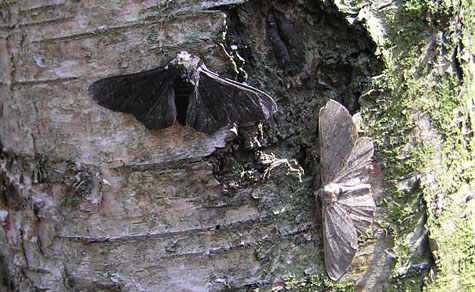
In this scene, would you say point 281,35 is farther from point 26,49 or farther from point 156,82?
point 26,49

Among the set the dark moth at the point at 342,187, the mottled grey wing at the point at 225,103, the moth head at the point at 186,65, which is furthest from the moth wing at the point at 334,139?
the moth head at the point at 186,65

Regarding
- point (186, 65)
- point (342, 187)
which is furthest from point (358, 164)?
point (186, 65)

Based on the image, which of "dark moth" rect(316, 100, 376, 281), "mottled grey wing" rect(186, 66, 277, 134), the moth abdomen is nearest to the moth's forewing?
"dark moth" rect(316, 100, 376, 281)

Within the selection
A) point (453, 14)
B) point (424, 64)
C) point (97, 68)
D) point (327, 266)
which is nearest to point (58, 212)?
point (97, 68)

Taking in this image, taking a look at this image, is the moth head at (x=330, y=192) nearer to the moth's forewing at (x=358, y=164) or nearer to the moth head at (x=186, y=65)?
the moth's forewing at (x=358, y=164)

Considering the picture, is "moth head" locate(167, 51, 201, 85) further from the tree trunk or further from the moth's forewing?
the moth's forewing

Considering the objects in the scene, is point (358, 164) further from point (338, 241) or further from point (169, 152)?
point (169, 152)
